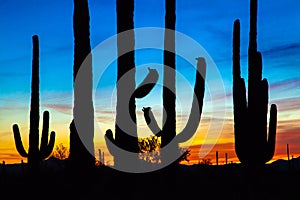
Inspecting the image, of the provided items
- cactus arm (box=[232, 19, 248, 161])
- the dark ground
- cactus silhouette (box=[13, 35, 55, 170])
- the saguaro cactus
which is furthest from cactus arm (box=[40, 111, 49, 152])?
cactus arm (box=[232, 19, 248, 161])

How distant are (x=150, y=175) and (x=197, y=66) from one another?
553 centimetres

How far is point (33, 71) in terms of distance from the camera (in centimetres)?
2000

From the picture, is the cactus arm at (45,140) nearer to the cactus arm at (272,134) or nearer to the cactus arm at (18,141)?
the cactus arm at (18,141)

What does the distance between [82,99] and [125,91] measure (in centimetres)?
142

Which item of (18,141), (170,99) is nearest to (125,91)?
(170,99)

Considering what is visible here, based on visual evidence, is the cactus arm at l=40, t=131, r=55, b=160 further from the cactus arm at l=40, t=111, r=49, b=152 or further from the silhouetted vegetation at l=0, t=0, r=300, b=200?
the silhouetted vegetation at l=0, t=0, r=300, b=200

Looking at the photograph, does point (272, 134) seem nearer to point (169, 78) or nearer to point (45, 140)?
point (169, 78)

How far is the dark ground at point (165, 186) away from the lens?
1453cm

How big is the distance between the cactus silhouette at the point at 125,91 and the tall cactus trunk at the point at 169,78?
977 millimetres

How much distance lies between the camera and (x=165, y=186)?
1480 centimetres

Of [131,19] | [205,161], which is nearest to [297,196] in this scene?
[131,19]

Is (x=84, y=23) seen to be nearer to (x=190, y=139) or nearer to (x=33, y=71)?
(x=190, y=139)

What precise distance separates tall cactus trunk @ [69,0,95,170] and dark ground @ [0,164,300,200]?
0.64 meters

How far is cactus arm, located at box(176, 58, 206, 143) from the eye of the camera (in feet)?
46.2
